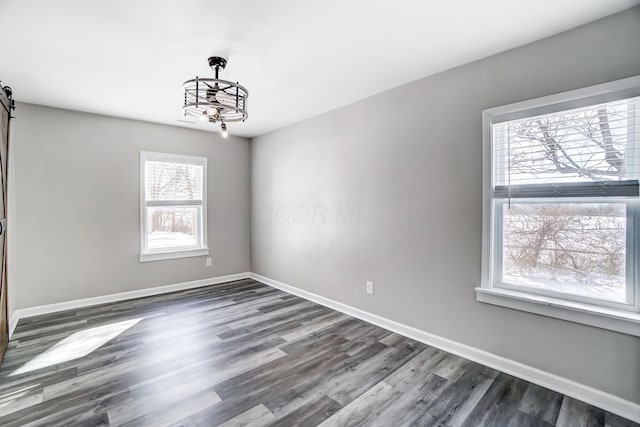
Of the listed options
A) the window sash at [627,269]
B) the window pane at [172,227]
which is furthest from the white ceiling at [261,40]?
the window pane at [172,227]

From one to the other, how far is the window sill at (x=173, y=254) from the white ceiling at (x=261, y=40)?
216 cm

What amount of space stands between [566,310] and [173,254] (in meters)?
4.59

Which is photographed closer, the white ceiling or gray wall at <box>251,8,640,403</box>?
the white ceiling

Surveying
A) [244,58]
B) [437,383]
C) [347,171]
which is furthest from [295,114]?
[437,383]

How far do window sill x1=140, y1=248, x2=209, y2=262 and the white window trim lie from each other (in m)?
3.94

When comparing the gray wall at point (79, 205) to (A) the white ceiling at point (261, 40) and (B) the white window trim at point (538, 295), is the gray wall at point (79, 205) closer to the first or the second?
(A) the white ceiling at point (261, 40)

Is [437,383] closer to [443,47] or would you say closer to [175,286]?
[443,47]

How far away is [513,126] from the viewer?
2.30 meters

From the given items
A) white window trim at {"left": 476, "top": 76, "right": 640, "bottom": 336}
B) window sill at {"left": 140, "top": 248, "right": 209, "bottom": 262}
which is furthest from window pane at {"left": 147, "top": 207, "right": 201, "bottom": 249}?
white window trim at {"left": 476, "top": 76, "right": 640, "bottom": 336}

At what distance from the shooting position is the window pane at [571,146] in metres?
1.86

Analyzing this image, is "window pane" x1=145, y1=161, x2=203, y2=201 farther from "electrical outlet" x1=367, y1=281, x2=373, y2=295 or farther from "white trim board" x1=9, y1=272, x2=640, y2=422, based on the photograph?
"electrical outlet" x1=367, y1=281, x2=373, y2=295

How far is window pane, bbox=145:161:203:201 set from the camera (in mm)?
4277

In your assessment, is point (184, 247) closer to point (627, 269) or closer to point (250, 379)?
point (250, 379)

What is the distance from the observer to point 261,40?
85.5 inches
